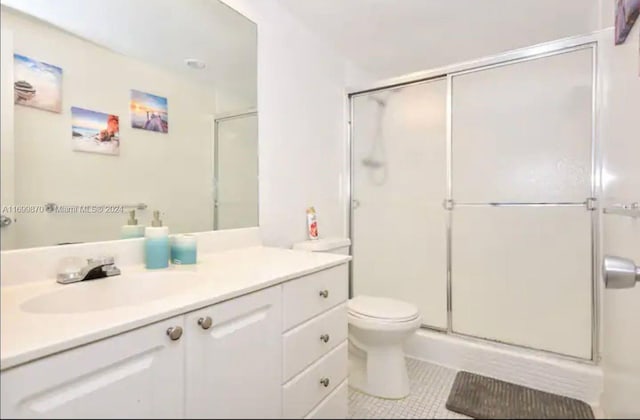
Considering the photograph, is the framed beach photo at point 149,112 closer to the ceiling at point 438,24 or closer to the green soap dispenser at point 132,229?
the green soap dispenser at point 132,229

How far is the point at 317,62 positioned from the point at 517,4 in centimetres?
114

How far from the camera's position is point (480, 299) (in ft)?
6.32

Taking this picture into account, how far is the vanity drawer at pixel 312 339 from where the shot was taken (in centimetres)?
98

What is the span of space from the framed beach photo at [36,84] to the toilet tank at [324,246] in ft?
3.95

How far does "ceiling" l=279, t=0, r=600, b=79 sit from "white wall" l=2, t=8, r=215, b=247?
928 mm

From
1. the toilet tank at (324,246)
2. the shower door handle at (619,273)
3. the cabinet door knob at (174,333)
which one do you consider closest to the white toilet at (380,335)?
the toilet tank at (324,246)

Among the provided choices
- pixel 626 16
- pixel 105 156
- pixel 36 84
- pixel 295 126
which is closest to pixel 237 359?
pixel 105 156

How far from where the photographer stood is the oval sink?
85 centimetres

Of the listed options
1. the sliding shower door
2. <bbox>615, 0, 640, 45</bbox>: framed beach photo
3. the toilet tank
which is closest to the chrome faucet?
the toilet tank

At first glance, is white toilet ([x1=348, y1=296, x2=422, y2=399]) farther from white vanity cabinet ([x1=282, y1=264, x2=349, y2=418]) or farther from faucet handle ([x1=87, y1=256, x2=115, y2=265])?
faucet handle ([x1=87, y1=256, x2=115, y2=265])

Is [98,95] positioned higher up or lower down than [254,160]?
higher up

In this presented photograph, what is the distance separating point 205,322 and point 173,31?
1217 millimetres

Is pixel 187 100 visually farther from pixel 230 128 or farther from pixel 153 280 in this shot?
pixel 153 280

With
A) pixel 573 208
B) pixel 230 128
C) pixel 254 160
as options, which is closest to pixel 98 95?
pixel 230 128
